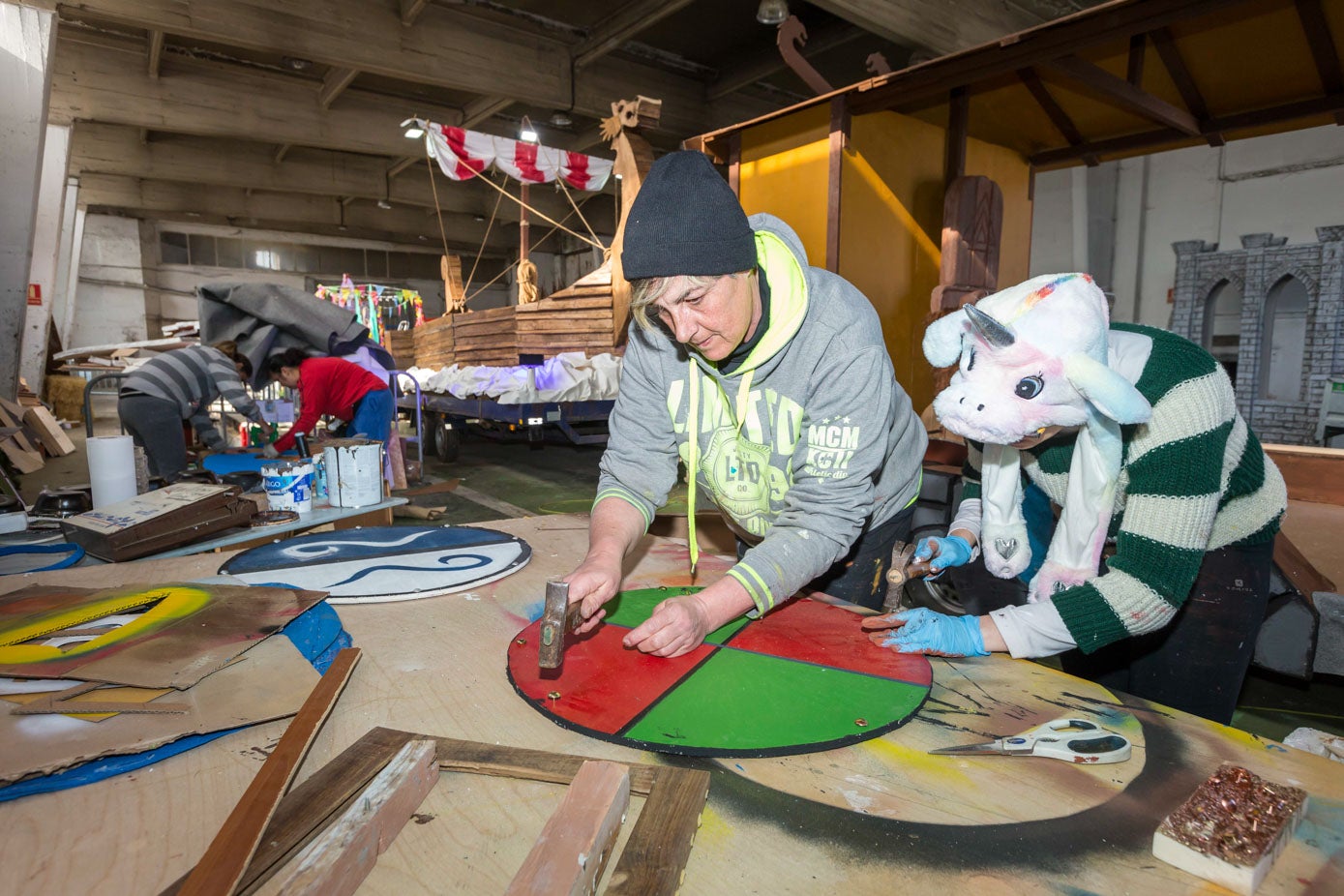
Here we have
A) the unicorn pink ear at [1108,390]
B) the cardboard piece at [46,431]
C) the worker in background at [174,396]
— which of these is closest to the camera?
the unicorn pink ear at [1108,390]

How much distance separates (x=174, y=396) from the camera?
451cm

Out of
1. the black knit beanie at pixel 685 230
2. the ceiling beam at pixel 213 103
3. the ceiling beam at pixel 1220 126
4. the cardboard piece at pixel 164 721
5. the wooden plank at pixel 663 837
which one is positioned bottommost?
the wooden plank at pixel 663 837

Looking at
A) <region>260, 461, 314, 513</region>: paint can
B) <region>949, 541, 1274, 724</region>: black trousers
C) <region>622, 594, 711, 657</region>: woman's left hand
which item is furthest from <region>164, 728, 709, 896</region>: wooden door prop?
<region>260, 461, 314, 513</region>: paint can

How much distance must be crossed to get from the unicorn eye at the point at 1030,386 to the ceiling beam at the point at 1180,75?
344 centimetres

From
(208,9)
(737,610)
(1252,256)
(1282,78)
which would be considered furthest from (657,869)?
(1252,256)

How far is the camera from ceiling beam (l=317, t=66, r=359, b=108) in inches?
292

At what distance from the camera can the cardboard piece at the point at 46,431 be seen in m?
7.29

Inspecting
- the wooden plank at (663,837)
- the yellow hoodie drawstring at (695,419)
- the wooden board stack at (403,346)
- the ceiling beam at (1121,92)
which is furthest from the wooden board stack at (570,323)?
the wooden plank at (663,837)

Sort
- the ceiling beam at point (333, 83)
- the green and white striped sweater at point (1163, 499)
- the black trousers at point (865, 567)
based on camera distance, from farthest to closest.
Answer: the ceiling beam at point (333, 83), the black trousers at point (865, 567), the green and white striped sweater at point (1163, 499)

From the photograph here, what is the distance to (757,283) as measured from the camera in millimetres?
1401

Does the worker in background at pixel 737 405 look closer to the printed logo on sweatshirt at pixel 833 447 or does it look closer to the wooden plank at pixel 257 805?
the printed logo on sweatshirt at pixel 833 447

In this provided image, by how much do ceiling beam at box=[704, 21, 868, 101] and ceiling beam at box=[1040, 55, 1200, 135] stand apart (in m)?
3.18

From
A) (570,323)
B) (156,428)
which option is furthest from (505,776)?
(570,323)

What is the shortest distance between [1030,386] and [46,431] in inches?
372
